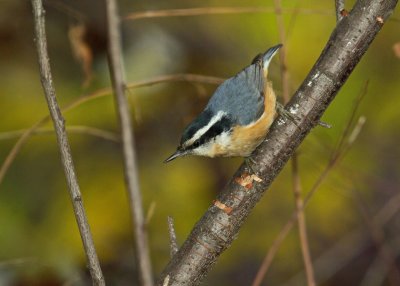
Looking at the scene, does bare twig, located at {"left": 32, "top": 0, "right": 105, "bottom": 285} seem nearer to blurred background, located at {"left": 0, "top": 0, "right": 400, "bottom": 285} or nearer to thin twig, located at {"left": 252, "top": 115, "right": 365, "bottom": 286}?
thin twig, located at {"left": 252, "top": 115, "right": 365, "bottom": 286}

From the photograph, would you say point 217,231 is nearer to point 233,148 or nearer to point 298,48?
point 233,148

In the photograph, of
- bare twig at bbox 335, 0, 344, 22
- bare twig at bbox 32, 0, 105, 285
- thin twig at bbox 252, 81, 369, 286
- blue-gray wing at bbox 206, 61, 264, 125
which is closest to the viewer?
bare twig at bbox 32, 0, 105, 285

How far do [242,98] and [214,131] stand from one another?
0.67ft

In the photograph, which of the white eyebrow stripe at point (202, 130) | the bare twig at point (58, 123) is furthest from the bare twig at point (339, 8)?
the bare twig at point (58, 123)

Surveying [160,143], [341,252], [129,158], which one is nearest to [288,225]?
[129,158]

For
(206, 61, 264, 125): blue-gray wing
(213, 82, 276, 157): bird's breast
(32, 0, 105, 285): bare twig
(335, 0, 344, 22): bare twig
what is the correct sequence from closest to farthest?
(32, 0, 105, 285): bare twig < (335, 0, 344, 22): bare twig < (213, 82, 276, 157): bird's breast < (206, 61, 264, 125): blue-gray wing

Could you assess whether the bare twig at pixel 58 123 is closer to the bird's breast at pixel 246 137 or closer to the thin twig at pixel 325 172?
the thin twig at pixel 325 172

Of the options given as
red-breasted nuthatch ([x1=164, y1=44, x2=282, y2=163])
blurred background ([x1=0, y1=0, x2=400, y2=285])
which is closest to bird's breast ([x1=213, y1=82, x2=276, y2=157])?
red-breasted nuthatch ([x1=164, y1=44, x2=282, y2=163])

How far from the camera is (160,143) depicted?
3887 millimetres

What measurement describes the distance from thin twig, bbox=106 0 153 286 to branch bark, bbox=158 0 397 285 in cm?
16

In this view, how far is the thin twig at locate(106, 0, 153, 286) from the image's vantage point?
1.49m

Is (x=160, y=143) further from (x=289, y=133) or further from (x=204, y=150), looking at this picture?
(x=289, y=133)

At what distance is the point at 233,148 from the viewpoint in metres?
2.46

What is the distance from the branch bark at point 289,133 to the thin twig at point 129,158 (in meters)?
0.16
